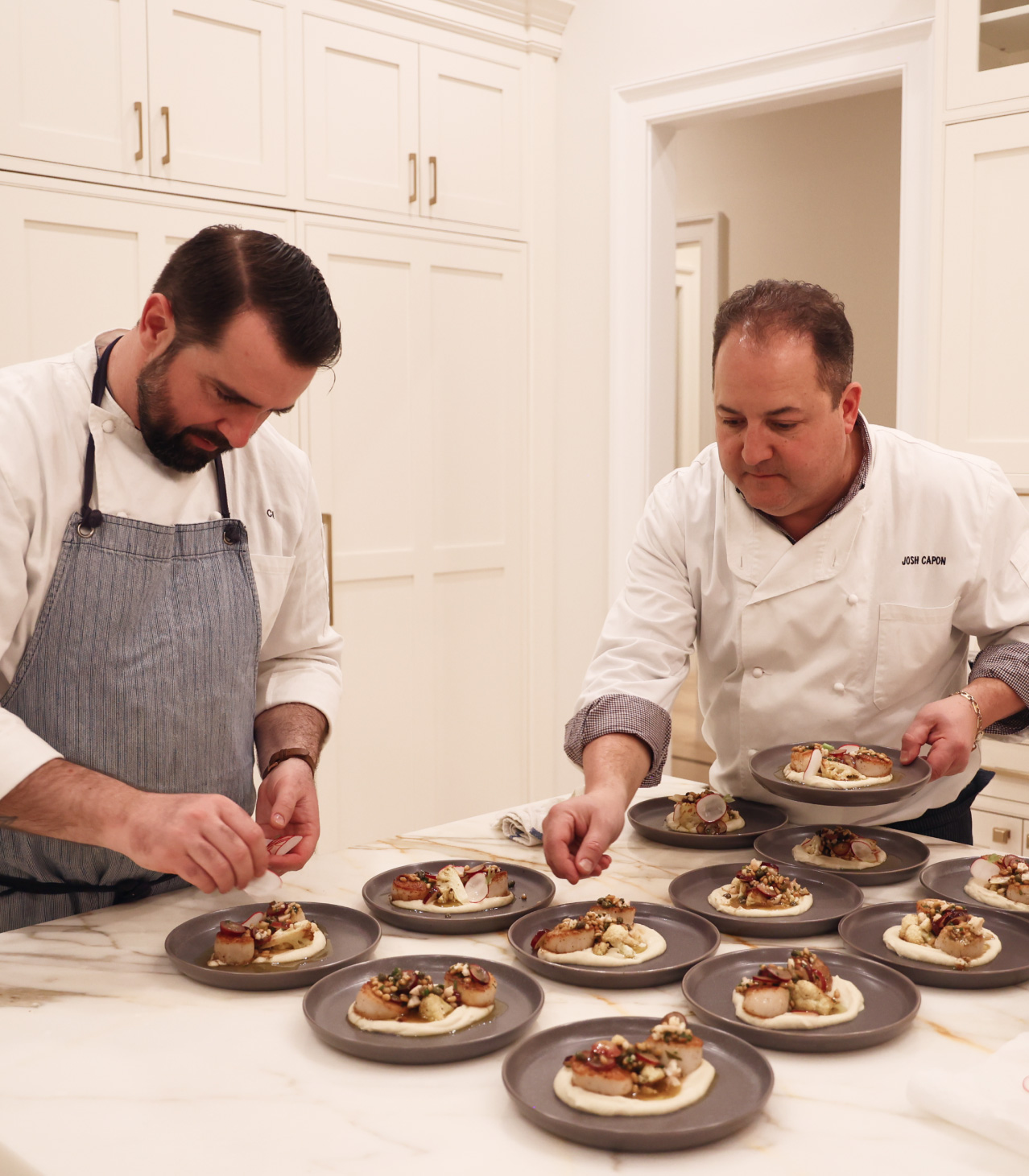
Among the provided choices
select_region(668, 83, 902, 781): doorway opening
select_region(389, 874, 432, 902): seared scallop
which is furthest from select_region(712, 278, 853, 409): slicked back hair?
select_region(668, 83, 902, 781): doorway opening

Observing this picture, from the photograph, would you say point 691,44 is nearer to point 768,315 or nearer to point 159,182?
point 159,182

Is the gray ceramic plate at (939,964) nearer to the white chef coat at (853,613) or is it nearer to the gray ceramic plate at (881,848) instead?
the gray ceramic plate at (881,848)

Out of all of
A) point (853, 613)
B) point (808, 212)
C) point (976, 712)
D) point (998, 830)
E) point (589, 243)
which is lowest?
point (998, 830)

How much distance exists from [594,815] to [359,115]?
2665 millimetres

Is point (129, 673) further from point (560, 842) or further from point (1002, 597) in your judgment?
point (1002, 597)

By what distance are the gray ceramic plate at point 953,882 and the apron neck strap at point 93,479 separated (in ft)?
3.66

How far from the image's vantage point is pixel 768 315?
191cm

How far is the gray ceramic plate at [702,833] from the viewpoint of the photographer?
1.89 m

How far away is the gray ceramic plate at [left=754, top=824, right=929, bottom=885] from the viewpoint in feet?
5.62

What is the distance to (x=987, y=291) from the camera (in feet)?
9.87

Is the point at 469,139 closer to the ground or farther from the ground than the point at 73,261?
farther from the ground

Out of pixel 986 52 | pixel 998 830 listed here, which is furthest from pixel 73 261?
pixel 998 830

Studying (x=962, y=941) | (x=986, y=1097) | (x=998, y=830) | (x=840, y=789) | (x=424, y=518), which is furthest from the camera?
(x=424, y=518)

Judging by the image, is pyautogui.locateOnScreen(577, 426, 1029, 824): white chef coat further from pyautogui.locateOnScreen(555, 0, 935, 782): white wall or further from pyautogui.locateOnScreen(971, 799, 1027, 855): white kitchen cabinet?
pyautogui.locateOnScreen(555, 0, 935, 782): white wall
